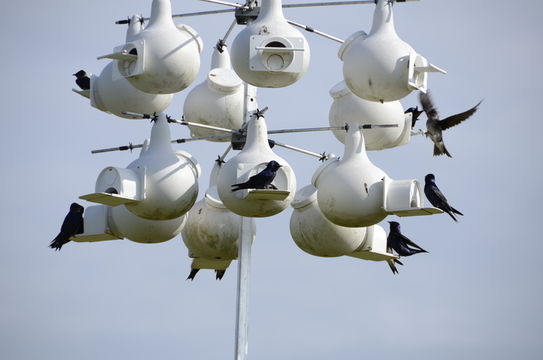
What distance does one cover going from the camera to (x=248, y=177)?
1650 centimetres

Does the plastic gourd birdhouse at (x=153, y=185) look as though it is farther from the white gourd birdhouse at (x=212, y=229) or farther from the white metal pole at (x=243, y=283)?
the white gourd birdhouse at (x=212, y=229)

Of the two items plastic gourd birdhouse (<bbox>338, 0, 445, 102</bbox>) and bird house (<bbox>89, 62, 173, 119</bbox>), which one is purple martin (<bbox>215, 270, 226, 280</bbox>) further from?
plastic gourd birdhouse (<bbox>338, 0, 445, 102</bbox>)

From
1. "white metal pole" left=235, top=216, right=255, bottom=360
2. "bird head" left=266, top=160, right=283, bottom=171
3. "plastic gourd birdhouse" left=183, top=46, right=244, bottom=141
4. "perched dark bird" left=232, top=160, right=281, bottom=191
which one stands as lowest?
"white metal pole" left=235, top=216, right=255, bottom=360

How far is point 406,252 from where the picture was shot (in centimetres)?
1866

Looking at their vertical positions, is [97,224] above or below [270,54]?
below

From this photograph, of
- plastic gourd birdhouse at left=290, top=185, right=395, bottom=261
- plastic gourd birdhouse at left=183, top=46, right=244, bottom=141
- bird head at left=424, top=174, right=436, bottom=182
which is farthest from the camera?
plastic gourd birdhouse at left=183, top=46, right=244, bottom=141

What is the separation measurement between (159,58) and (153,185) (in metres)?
1.29

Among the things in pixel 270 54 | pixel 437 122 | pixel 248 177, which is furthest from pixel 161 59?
pixel 437 122

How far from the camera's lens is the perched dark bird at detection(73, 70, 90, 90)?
19.8 metres

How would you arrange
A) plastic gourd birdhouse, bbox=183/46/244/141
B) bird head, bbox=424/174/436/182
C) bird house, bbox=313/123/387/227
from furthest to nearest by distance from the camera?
plastic gourd birdhouse, bbox=183/46/244/141 < bird head, bbox=424/174/436/182 < bird house, bbox=313/123/387/227

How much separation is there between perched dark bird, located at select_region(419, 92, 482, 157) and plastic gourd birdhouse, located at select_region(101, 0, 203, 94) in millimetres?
3904

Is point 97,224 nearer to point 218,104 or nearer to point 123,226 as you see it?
point 123,226

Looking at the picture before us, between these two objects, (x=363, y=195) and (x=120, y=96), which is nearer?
(x=363, y=195)

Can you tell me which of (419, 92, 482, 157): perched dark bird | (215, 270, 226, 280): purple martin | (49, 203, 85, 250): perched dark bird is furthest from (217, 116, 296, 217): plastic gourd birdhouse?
(419, 92, 482, 157): perched dark bird
